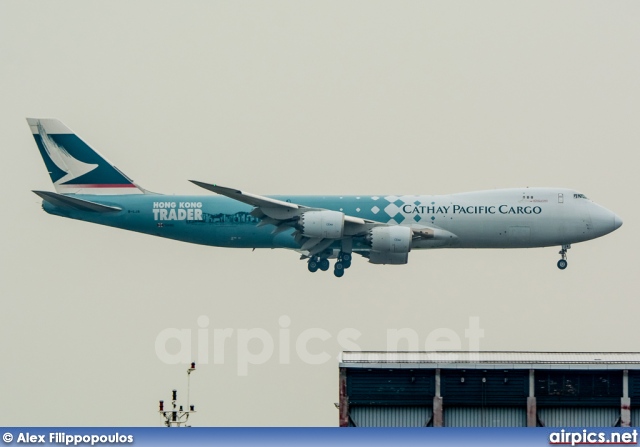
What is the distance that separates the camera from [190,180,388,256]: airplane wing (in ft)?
362

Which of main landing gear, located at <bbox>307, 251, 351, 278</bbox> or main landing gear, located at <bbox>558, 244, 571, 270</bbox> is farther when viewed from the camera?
main landing gear, located at <bbox>558, 244, 571, 270</bbox>

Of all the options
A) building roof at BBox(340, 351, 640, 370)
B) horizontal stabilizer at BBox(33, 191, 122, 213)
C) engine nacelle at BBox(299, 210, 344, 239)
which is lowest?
building roof at BBox(340, 351, 640, 370)

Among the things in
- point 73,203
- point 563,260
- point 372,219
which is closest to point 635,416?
point 563,260

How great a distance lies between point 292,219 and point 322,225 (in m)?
2.15

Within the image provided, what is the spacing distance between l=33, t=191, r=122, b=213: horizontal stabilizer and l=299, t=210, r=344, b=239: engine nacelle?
1349 centimetres

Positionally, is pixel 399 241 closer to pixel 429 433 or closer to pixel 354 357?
pixel 354 357

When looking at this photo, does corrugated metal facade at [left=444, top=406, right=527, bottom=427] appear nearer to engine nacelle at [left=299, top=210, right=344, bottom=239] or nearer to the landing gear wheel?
→ engine nacelle at [left=299, top=210, right=344, bottom=239]

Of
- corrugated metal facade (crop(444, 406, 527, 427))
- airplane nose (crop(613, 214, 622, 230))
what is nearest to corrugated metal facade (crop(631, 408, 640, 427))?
corrugated metal facade (crop(444, 406, 527, 427))

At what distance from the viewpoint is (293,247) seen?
378 feet

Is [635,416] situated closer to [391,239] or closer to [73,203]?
[391,239]

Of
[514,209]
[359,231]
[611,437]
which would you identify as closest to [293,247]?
[359,231]

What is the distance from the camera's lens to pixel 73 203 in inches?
4515

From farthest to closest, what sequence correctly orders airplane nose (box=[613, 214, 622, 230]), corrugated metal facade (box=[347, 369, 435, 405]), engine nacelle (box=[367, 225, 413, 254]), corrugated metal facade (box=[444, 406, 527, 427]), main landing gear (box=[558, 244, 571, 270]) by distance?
main landing gear (box=[558, 244, 571, 270]) → airplane nose (box=[613, 214, 622, 230]) → engine nacelle (box=[367, 225, 413, 254]) → corrugated metal facade (box=[347, 369, 435, 405]) → corrugated metal facade (box=[444, 406, 527, 427])

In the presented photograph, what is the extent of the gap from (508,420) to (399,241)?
690 inches
